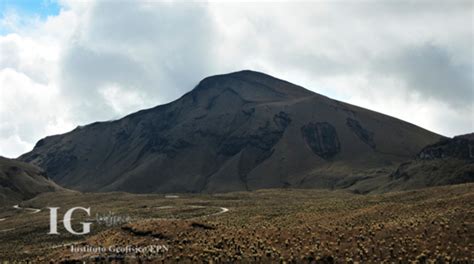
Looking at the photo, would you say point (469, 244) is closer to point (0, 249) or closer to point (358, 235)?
point (358, 235)

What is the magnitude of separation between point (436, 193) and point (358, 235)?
1529 inches

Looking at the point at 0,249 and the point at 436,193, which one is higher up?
the point at 436,193

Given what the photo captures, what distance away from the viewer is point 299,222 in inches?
1940

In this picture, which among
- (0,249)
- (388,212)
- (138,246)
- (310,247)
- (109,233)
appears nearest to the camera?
(310,247)

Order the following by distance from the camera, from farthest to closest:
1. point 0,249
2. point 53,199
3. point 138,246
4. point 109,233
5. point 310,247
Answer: point 53,199 < point 0,249 < point 109,233 < point 138,246 < point 310,247

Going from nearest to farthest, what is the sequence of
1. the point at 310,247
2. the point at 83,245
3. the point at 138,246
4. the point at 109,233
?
1. the point at 310,247
2. the point at 138,246
3. the point at 83,245
4. the point at 109,233

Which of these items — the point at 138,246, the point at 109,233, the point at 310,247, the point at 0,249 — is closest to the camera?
the point at 310,247

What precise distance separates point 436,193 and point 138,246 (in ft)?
157

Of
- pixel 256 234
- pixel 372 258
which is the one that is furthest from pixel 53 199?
pixel 372 258

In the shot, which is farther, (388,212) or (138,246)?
(388,212)

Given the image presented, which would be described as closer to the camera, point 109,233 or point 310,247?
point 310,247

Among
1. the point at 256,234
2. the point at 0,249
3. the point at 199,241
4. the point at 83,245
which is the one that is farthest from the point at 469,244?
the point at 0,249

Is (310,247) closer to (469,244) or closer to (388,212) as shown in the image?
(469,244)

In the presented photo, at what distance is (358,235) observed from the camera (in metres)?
34.6
